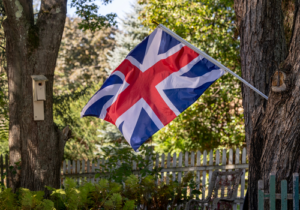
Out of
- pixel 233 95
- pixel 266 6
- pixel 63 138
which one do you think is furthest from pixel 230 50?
pixel 63 138

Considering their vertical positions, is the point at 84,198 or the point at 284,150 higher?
the point at 284,150

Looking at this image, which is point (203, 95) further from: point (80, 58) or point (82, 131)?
point (80, 58)

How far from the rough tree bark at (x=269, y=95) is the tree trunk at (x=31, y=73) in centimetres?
302

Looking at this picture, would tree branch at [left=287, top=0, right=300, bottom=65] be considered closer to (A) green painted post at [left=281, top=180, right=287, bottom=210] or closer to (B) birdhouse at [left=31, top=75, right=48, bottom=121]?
(A) green painted post at [left=281, top=180, right=287, bottom=210]

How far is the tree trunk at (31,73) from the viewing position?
4.79 meters

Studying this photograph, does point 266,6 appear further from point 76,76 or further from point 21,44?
point 76,76

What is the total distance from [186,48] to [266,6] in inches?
53.4

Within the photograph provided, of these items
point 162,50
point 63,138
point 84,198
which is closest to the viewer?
point 162,50

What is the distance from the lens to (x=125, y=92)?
3699 millimetres

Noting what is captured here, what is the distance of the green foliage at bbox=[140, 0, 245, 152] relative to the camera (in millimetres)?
8555

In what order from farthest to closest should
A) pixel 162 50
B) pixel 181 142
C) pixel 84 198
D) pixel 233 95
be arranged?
pixel 181 142 → pixel 233 95 → pixel 84 198 → pixel 162 50

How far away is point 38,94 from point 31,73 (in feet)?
1.26

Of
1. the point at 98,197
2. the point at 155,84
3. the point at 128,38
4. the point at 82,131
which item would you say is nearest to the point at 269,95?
the point at 155,84

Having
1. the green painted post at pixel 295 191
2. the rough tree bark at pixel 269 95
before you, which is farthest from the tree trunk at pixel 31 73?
the green painted post at pixel 295 191
